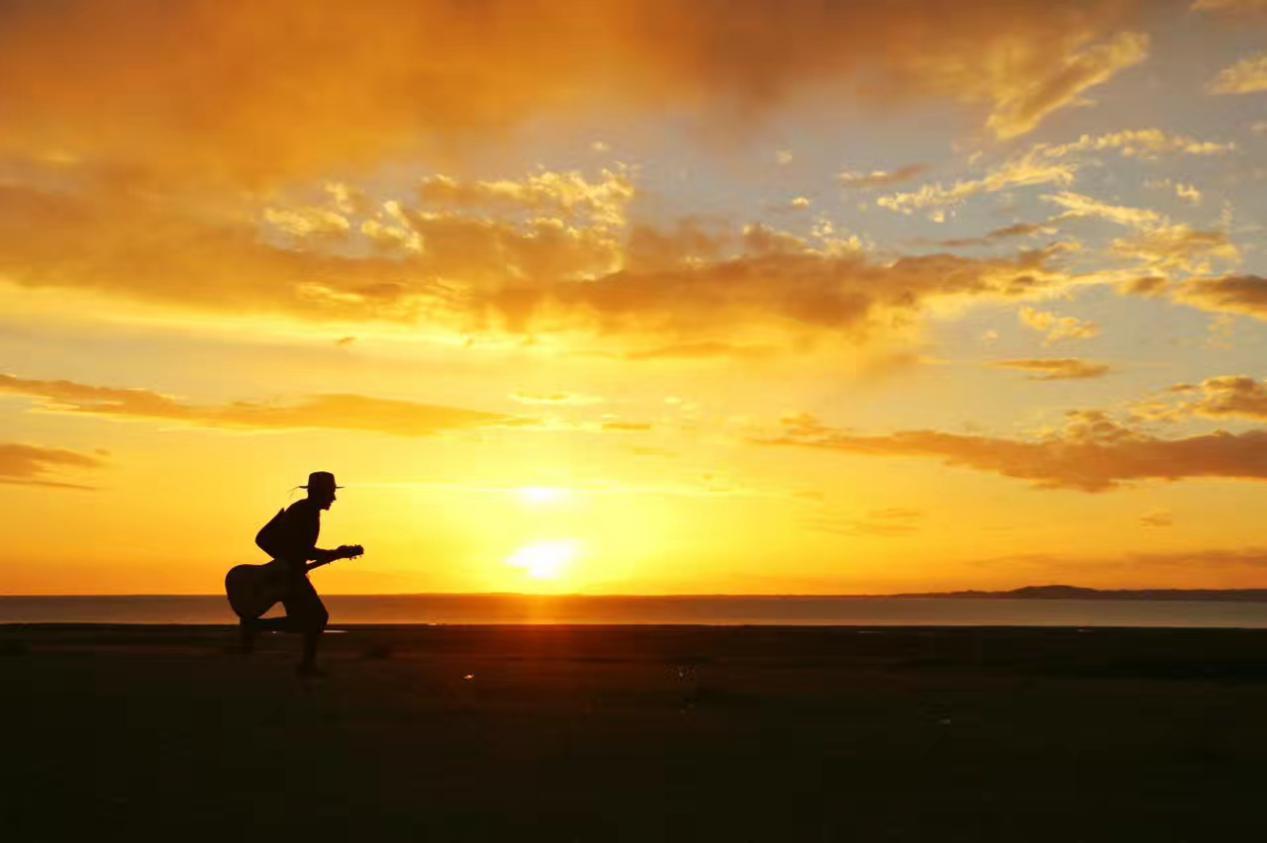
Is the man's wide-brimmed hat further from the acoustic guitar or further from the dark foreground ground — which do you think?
the dark foreground ground

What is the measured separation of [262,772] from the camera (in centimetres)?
1176

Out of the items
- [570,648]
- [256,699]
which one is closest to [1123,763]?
[256,699]

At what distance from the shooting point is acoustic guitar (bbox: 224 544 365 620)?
18016 mm

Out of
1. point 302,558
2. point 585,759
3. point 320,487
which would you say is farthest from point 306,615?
point 585,759

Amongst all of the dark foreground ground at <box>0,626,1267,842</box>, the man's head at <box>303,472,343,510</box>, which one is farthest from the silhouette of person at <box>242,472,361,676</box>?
the dark foreground ground at <box>0,626,1267,842</box>

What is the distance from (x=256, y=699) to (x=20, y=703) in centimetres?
264

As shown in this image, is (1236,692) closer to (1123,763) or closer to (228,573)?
(1123,763)

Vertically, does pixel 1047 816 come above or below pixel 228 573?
below

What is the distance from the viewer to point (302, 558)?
18406 millimetres

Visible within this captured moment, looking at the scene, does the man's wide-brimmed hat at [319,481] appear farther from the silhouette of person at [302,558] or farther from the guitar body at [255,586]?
the guitar body at [255,586]

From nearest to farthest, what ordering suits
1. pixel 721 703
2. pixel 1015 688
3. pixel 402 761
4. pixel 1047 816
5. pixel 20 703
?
pixel 1047 816 → pixel 402 761 → pixel 20 703 → pixel 721 703 → pixel 1015 688

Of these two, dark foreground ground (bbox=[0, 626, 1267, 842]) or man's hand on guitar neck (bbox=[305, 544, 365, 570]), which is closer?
dark foreground ground (bbox=[0, 626, 1267, 842])

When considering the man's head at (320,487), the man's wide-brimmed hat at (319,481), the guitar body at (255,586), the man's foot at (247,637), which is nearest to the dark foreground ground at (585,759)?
the man's foot at (247,637)

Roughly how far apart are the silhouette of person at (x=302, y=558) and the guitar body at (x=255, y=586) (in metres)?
0.07
